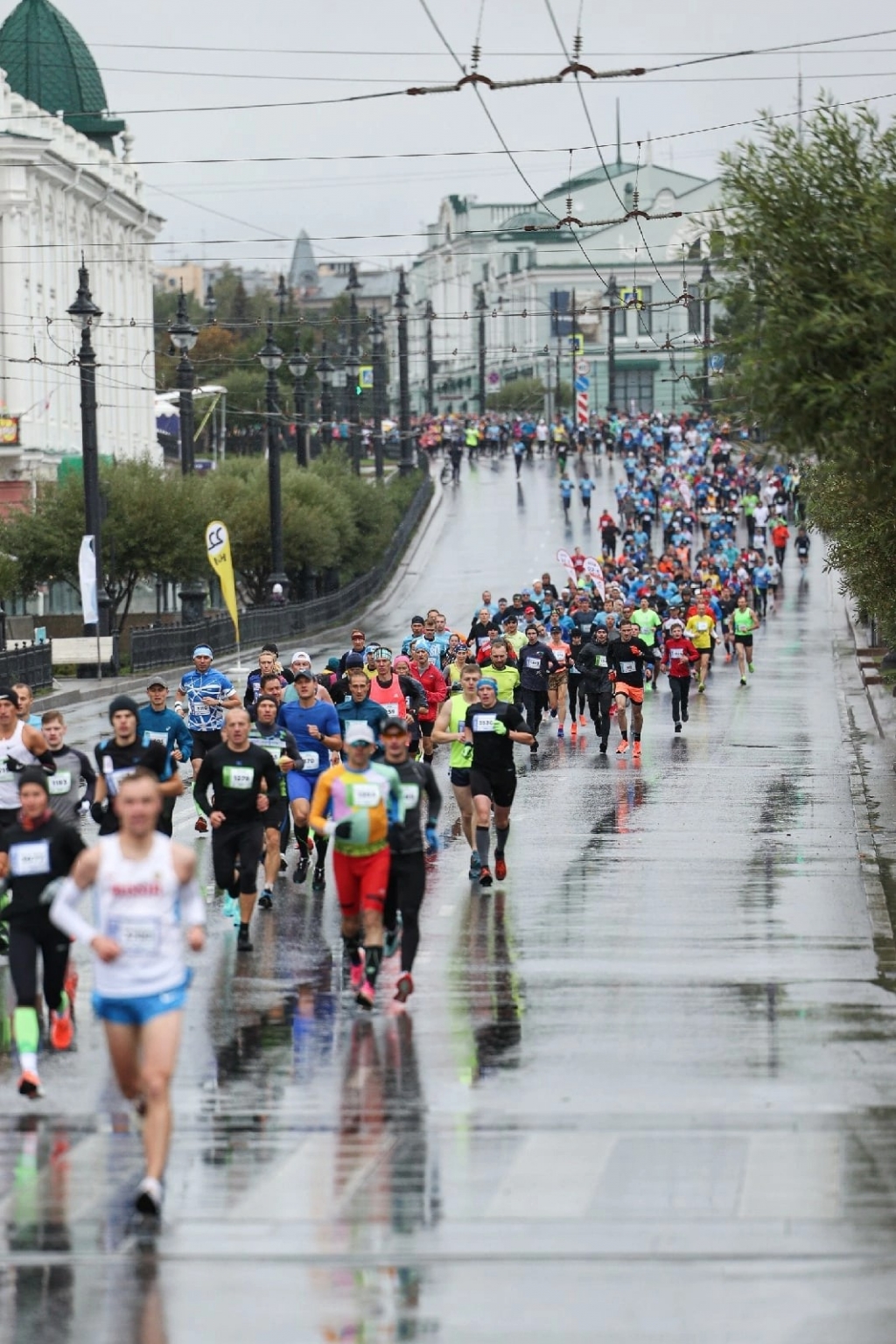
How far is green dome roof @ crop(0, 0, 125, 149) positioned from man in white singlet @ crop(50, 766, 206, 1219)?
252 ft

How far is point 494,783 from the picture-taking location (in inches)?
745

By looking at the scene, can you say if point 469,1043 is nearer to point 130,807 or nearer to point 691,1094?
point 691,1094

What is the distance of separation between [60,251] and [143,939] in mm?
70998

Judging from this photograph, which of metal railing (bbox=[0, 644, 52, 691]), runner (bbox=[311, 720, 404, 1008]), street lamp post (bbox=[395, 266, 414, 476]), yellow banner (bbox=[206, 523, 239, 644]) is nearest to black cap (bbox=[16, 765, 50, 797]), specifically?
runner (bbox=[311, 720, 404, 1008])

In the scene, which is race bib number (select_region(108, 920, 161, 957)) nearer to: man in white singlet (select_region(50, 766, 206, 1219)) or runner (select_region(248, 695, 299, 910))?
man in white singlet (select_region(50, 766, 206, 1219))

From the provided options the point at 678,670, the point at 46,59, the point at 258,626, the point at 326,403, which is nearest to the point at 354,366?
the point at 258,626

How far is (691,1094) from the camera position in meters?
11.4

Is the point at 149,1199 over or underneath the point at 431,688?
over

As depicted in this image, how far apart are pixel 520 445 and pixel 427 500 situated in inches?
332

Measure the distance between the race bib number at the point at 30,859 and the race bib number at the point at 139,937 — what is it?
2688mm

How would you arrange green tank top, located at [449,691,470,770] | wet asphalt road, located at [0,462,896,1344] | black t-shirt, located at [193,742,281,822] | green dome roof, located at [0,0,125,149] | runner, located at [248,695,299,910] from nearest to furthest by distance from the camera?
1. wet asphalt road, located at [0,462,896,1344]
2. black t-shirt, located at [193,742,281,822]
3. runner, located at [248,695,299,910]
4. green tank top, located at [449,691,470,770]
5. green dome roof, located at [0,0,125,149]

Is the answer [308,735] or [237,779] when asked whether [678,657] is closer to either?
[308,735]

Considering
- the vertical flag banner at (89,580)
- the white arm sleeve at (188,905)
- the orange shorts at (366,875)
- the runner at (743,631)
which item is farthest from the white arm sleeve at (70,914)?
the vertical flag banner at (89,580)

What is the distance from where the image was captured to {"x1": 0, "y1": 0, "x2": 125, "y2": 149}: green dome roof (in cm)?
8531
